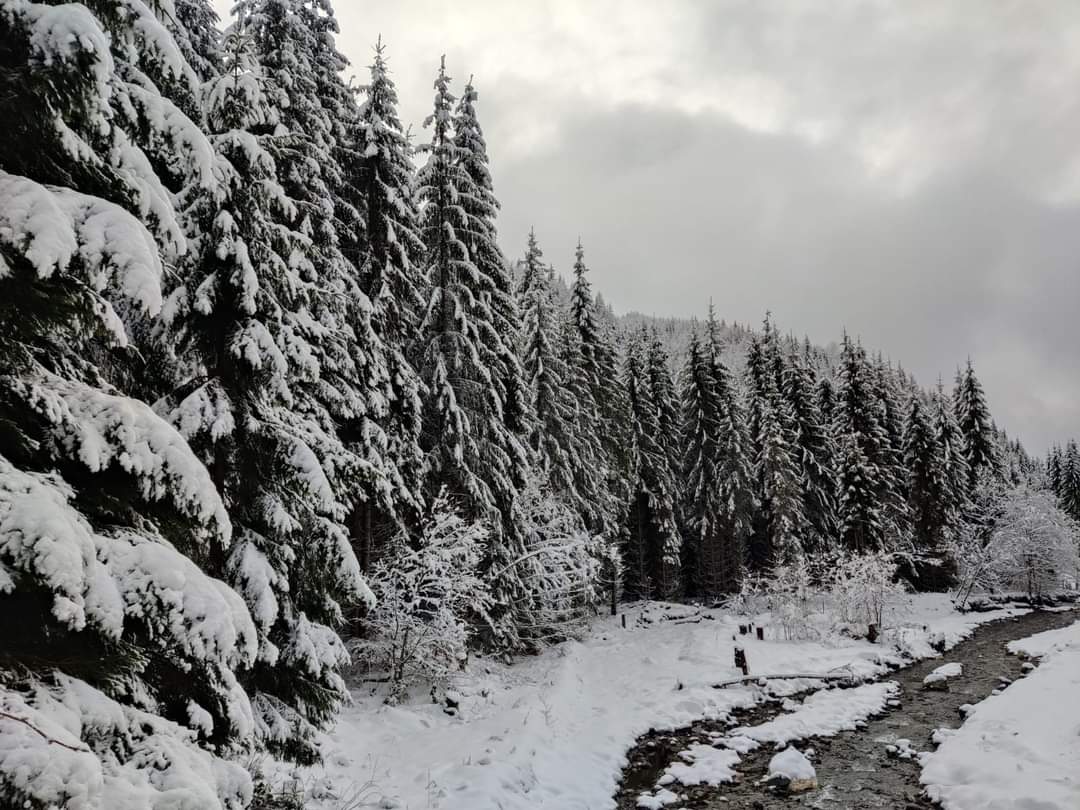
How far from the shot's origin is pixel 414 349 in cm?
2003

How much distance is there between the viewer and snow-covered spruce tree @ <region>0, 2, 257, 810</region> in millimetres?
2697

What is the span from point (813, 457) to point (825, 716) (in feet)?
102

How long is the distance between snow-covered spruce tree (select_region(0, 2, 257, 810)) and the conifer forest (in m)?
0.02

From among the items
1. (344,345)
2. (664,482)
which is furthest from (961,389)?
(344,345)

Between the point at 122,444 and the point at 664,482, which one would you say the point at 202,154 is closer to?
the point at 122,444

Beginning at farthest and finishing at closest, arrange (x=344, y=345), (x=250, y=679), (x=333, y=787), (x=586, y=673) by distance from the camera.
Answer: (x=586, y=673)
(x=344, y=345)
(x=333, y=787)
(x=250, y=679)

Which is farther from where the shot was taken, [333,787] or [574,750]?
[574,750]

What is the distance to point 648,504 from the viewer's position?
37.4 m

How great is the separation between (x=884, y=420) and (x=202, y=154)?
49.9 meters

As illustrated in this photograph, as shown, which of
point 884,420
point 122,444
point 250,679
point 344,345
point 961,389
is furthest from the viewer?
point 961,389

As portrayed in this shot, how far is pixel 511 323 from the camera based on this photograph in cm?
2305

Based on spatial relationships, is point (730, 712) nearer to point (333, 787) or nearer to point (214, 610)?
point (333, 787)

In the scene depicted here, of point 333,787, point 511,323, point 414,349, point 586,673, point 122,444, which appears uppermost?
point 511,323

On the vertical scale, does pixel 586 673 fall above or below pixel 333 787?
below
